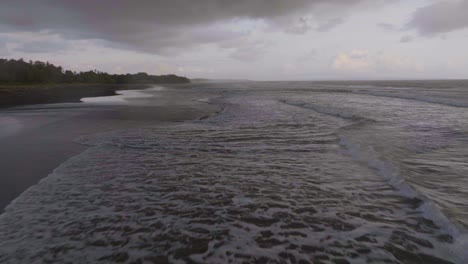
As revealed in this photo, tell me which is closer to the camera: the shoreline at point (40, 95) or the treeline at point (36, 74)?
the shoreline at point (40, 95)

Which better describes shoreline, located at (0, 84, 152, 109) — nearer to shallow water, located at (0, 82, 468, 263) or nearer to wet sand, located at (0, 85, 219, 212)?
wet sand, located at (0, 85, 219, 212)

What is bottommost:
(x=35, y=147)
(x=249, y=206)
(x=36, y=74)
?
(x=249, y=206)

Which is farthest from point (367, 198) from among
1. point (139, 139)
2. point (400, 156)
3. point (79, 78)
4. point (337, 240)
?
point (79, 78)

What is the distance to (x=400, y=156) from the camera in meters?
8.81

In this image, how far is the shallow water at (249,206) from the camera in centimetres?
409

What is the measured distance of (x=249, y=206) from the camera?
18.2 feet

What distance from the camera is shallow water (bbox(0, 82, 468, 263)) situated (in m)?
4.09

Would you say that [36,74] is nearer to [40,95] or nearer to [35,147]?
[40,95]

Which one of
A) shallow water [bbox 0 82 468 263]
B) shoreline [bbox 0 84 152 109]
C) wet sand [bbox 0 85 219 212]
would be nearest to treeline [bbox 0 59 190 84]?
shoreline [bbox 0 84 152 109]

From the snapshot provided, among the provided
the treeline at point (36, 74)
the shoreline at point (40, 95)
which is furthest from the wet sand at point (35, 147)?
the treeline at point (36, 74)

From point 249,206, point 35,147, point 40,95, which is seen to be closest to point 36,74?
point 40,95

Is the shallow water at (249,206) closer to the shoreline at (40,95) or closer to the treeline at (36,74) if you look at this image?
the shoreline at (40,95)

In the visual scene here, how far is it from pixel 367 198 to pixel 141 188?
5076mm

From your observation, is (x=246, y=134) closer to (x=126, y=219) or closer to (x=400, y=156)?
(x=400, y=156)
